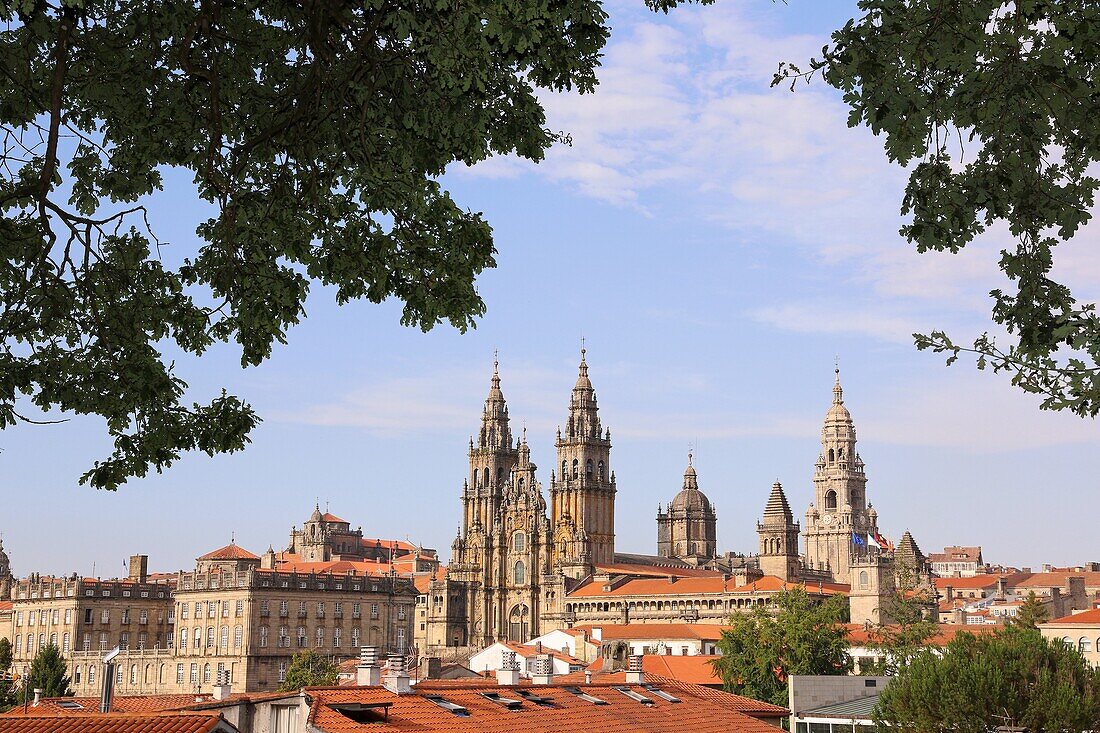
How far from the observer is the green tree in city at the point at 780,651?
6975cm

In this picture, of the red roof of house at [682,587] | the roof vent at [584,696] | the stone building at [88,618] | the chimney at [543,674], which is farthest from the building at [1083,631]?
the stone building at [88,618]

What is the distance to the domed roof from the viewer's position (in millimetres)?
170125

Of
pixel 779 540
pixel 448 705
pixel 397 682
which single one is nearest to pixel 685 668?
pixel 448 705

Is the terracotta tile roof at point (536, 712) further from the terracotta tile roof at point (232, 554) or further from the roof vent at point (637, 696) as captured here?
the terracotta tile roof at point (232, 554)

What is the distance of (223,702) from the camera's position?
30203 mm

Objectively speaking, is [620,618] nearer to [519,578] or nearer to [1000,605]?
[519,578]

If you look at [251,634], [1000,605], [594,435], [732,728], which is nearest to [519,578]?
[594,435]

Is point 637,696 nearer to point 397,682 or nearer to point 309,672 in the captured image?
point 397,682

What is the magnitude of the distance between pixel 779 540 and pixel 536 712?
10907cm

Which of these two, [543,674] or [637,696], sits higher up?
[543,674]

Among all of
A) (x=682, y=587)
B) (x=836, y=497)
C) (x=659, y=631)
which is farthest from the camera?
(x=836, y=497)

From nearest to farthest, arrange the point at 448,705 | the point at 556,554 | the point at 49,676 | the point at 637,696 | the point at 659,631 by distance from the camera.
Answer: the point at 448,705 < the point at 637,696 < the point at 49,676 < the point at 659,631 < the point at 556,554

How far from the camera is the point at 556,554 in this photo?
136375 mm

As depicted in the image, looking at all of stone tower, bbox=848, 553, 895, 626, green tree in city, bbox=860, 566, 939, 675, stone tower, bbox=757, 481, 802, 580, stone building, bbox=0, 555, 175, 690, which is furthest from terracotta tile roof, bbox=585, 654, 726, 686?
stone tower, bbox=757, 481, 802, 580
